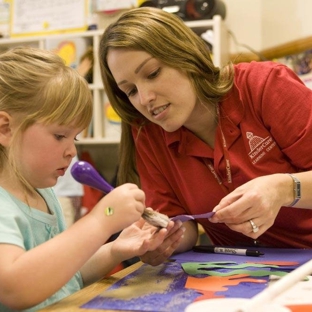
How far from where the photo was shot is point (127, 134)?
1.35m

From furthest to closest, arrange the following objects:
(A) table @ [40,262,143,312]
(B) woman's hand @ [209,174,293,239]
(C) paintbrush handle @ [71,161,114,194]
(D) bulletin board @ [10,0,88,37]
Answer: (D) bulletin board @ [10,0,88,37], (B) woman's hand @ [209,174,293,239], (C) paintbrush handle @ [71,161,114,194], (A) table @ [40,262,143,312]

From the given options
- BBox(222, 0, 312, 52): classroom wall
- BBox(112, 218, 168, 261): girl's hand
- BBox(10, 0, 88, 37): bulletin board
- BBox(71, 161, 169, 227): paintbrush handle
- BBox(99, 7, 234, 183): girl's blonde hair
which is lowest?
BBox(112, 218, 168, 261): girl's hand

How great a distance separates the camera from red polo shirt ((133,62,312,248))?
1159mm

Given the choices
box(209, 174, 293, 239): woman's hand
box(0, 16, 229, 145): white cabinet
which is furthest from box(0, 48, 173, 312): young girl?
box(0, 16, 229, 145): white cabinet

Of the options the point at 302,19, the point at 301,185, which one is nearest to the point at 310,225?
the point at 301,185

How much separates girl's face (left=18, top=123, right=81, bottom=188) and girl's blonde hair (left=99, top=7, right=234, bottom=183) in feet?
0.95

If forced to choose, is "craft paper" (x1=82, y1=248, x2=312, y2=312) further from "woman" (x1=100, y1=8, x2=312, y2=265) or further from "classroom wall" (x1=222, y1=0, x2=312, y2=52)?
"classroom wall" (x1=222, y1=0, x2=312, y2=52)

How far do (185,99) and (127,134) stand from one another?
0.77ft

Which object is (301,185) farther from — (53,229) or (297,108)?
(53,229)

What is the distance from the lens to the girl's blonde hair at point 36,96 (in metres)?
0.94

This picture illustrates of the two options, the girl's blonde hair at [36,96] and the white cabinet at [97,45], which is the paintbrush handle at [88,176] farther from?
the white cabinet at [97,45]

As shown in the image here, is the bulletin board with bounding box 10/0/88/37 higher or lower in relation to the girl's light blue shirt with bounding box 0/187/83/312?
higher

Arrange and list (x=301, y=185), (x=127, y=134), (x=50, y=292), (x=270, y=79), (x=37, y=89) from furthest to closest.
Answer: (x=127, y=134) → (x=270, y=79) → (x=301, y=185) → (x=37, y=89) → (x=50, y=292)

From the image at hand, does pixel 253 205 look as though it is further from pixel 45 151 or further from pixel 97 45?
pixel 97 45
